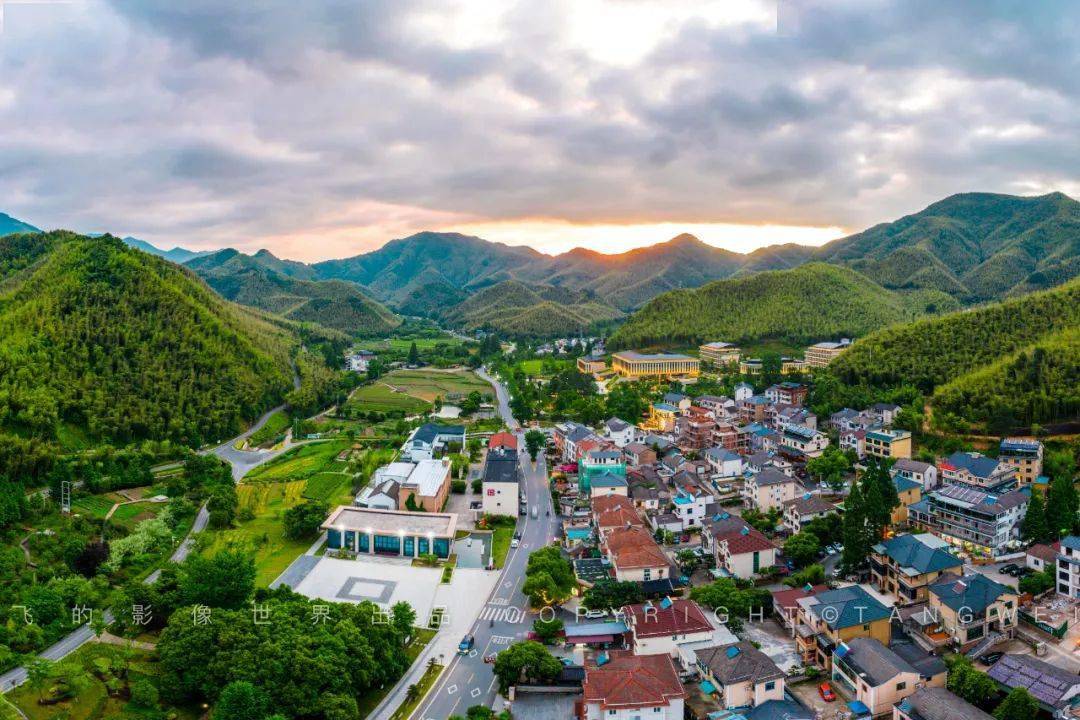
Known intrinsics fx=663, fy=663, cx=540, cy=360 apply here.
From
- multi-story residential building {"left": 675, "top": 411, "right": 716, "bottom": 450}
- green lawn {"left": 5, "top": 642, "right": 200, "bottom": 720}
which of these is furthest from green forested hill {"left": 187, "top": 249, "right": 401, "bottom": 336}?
green lawn {"left": 5, "top": 642, "right": 200, "bottom": 720}

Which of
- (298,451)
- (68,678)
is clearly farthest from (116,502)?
(68,678)

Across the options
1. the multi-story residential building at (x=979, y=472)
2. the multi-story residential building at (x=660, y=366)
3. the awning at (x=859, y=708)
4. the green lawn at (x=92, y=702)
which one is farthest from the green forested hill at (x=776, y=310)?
the green lawn at (x=92, y=702)

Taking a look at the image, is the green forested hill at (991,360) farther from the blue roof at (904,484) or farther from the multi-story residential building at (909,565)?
the multi-story residential building at (909,565)

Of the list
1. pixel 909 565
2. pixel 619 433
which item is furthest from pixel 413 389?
pixel 909 565

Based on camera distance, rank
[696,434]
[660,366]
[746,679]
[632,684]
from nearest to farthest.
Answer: [632,684], [746,679], [696,434], [660,366]

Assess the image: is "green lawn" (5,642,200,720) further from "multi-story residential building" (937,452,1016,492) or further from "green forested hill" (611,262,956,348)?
"green forested hill" (611,262,956,348)

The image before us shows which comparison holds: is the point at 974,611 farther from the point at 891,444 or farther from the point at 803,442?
the point at 803,442
